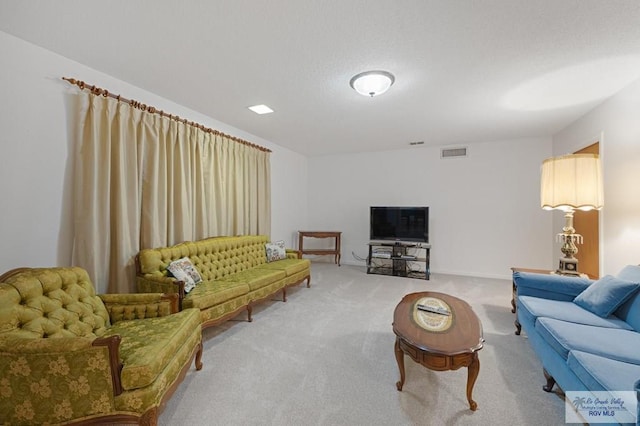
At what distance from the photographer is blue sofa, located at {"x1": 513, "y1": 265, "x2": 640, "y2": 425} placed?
1.31 meters

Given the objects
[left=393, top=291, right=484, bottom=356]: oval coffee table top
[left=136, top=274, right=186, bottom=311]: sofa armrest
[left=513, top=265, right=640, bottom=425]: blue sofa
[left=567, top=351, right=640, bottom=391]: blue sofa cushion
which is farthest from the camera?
[left=136, top=274, right=186, bottom=311]: sofa armrest

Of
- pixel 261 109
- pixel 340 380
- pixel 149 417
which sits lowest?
pixel 340 380

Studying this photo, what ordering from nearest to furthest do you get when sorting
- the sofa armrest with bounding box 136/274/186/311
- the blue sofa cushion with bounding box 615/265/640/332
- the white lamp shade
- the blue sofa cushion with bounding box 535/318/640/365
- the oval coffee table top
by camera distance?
the blue sofa cushion with bounding box 535/318/640/365 → the oval coffee table top → the blue sofa cushion with bounding box 615/265/640/332 → the sofa armrest with bounding box 136/274/186/311 → the white lamp shade

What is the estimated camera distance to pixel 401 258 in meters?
4.87

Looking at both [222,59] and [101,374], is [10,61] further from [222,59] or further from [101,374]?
[101,374]

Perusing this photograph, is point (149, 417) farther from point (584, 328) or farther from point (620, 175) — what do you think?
point (620, 175)

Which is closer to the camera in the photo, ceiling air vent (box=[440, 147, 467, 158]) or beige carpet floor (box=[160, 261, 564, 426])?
beige carpet floor (box=[160, 261, 564, 426])

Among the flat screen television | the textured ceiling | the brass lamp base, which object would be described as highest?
the textured ceiling

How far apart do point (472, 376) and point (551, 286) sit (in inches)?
59.2

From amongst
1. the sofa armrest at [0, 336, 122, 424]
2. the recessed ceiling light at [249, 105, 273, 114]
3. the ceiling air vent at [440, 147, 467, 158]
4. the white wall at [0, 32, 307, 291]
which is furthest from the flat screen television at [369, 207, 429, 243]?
the sofa armrest at [0, 336, 122, 424]

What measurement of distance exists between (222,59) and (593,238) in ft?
16.1

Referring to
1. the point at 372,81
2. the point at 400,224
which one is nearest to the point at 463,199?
the point at 400,224

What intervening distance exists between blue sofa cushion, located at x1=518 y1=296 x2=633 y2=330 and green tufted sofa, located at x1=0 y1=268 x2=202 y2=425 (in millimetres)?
2736

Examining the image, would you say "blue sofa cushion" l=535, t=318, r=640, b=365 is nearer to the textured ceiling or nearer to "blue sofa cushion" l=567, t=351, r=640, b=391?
"blue sofa cushion" l=567, t=351, r=640, b=391
